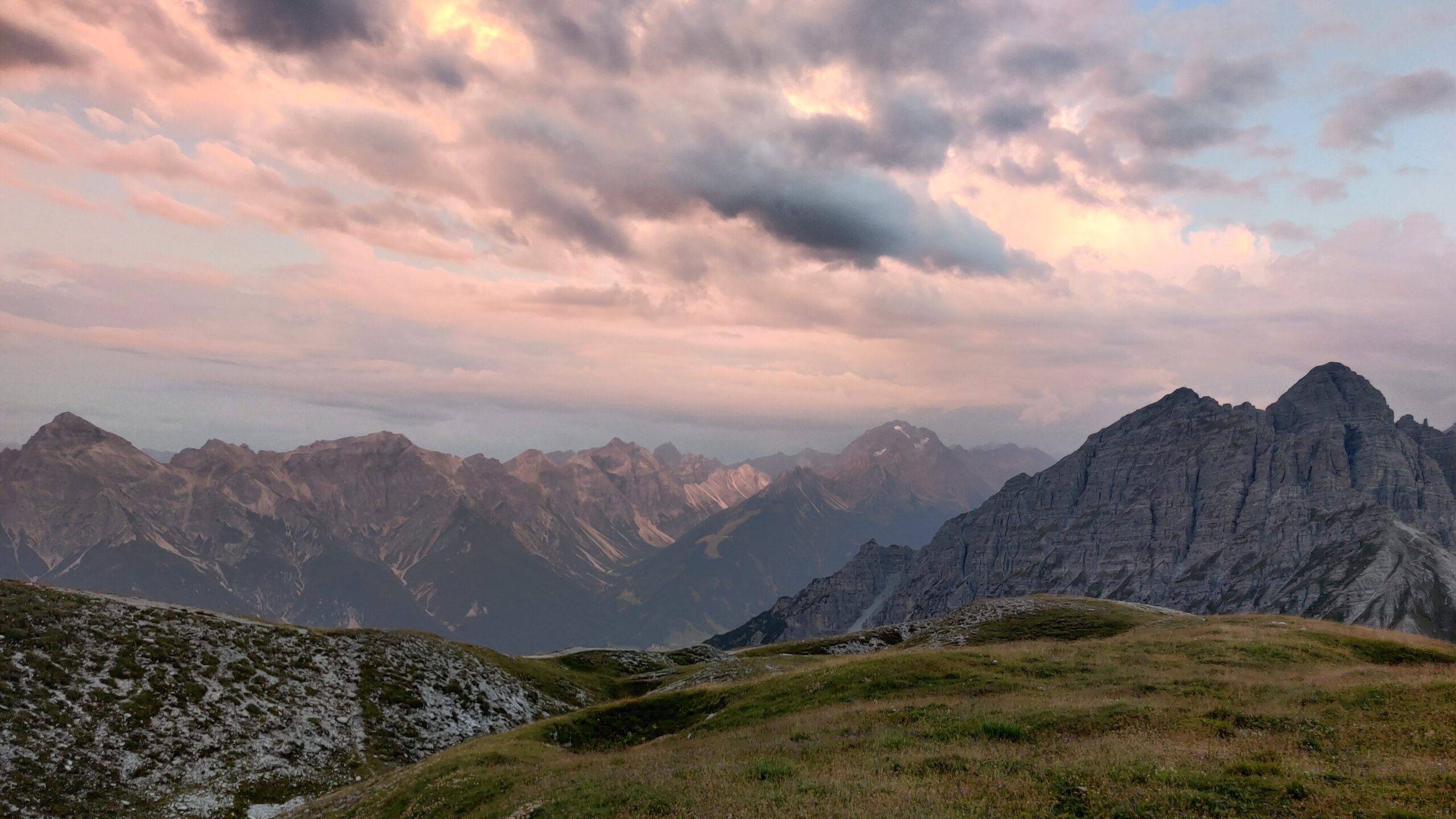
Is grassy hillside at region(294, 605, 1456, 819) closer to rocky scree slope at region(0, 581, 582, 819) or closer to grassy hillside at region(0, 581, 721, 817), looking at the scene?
grassy hillside at region(0, 581, 721, 817)

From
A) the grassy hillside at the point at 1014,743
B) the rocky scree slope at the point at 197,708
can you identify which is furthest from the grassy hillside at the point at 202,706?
the grassy hillside at the point at 1014,743

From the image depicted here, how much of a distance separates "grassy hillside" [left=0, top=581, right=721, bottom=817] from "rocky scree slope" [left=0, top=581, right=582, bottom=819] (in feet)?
0.35

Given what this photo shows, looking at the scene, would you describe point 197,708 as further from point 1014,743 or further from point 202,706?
point 1014,743

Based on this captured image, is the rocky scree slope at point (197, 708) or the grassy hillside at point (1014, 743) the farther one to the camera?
the rocky scree slope at point (197, 708)

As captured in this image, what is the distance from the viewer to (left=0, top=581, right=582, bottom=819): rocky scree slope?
148ft

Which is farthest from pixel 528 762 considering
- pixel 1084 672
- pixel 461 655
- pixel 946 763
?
pixel 461 655

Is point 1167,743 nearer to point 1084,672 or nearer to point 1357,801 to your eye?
point 1357,801

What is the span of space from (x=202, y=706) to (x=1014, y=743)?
178 feet

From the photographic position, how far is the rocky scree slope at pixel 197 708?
4522cm

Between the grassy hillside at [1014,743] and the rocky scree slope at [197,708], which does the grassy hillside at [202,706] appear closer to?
the rocky scree slope at [197,708]

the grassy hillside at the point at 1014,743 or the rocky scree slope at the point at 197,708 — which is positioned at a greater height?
the grassy hillside at the point at 1014,743

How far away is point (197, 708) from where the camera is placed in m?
53.6

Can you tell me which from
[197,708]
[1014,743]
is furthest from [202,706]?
[1014,743]

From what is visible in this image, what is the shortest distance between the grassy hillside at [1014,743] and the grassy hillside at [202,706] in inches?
466
